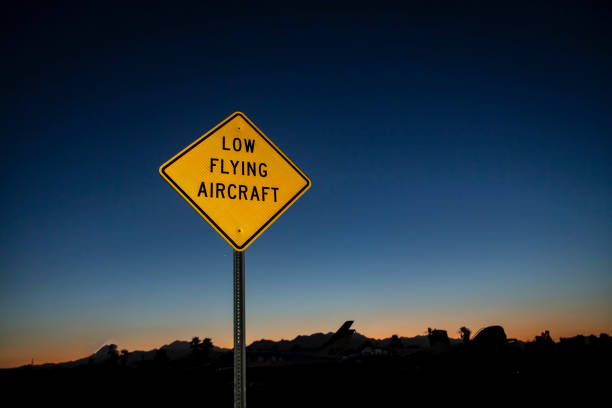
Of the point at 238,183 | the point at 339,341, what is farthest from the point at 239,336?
the point at 339,341

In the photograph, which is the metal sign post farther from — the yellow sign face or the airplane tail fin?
the airplane tail fin

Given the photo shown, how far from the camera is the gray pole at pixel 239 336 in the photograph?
2.50 meters

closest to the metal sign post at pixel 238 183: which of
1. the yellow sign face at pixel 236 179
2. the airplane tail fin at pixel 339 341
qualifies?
the yellow sign face at pixel 236 179

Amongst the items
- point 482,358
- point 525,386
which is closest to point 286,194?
point 525,386

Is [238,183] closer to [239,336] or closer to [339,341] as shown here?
[239,336]

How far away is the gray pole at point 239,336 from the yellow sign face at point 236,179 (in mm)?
154

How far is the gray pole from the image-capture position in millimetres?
2502

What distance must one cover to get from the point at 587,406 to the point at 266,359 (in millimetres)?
35877

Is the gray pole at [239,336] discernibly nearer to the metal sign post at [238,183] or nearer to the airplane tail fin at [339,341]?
the metal sign post at [238,183]

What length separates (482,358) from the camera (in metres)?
27.7

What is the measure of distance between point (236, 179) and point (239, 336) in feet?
4.02

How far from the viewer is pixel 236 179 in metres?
2.96

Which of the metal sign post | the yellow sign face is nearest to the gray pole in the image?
the metal sign post

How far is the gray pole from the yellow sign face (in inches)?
6.1
